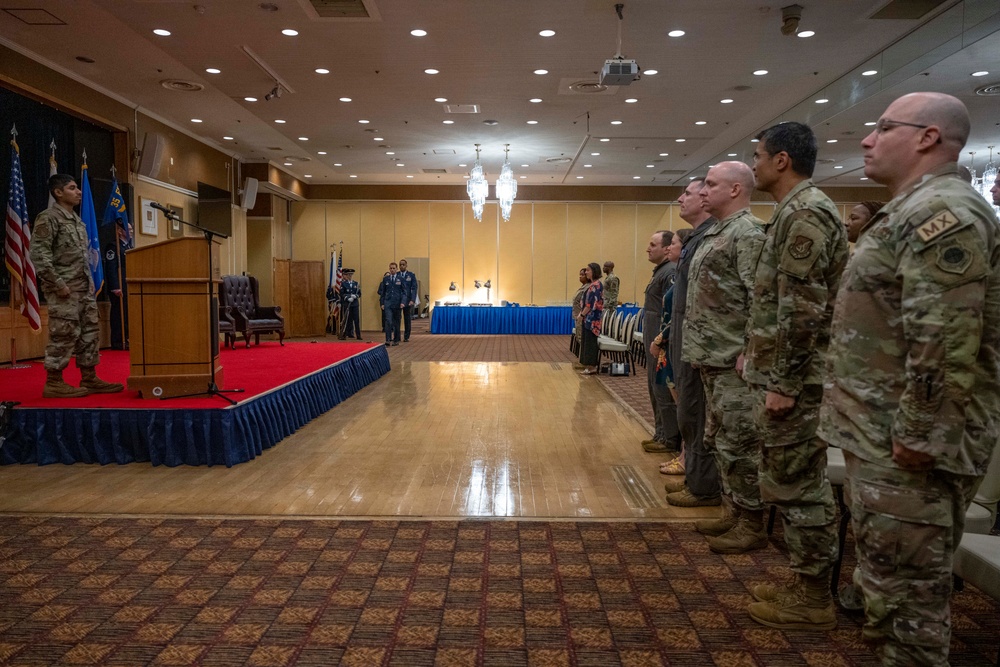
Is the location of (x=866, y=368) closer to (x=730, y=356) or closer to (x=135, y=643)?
(x=730, y=356)

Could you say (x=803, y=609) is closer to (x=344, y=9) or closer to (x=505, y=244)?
(x=344, y=9)

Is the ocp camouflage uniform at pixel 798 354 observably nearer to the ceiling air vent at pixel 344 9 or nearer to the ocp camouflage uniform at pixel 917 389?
the ocp camouflage uniform at pixel 917 389

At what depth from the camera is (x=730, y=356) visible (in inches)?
110

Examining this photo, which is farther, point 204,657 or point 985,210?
point 204,657

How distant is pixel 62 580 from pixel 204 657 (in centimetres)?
95

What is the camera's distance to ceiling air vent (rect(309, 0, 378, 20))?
5832 mm

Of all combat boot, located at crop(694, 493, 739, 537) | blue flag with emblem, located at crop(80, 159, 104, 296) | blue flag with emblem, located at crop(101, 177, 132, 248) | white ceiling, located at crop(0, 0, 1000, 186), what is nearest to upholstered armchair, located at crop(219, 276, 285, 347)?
blue flag with emblem, located at crop(101, 177, 132, 248)

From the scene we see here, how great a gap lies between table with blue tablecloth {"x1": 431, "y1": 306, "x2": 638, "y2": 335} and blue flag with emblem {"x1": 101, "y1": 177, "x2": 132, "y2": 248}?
25.5ft

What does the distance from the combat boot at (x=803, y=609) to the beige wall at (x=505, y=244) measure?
15694 millimetres

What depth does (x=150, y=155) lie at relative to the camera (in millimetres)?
9695

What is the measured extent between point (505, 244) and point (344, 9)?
11.9m

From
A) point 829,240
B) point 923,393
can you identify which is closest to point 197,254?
point 829,240

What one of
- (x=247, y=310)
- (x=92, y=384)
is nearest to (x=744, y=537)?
(x=92, y=384)

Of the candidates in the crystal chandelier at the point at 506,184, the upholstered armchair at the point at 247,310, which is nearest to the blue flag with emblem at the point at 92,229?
the upholstered armchair at the point at 247,310
